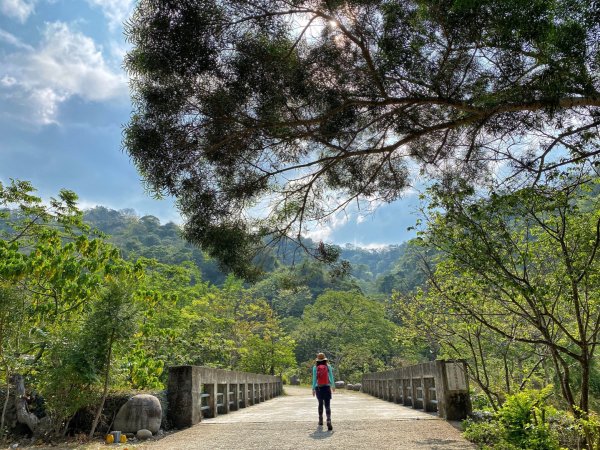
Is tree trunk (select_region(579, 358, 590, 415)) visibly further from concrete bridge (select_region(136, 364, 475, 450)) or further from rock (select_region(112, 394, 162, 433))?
rock (select_region(112, 394, 162, 433))

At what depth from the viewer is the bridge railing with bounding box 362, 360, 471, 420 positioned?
6367 millimetres

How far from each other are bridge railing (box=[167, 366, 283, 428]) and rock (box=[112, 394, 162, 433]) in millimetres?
509

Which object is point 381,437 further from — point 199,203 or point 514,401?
point 199,203

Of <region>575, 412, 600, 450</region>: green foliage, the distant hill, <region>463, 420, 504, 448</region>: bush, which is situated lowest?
<region>463, 420, 504, 448</region>: bush

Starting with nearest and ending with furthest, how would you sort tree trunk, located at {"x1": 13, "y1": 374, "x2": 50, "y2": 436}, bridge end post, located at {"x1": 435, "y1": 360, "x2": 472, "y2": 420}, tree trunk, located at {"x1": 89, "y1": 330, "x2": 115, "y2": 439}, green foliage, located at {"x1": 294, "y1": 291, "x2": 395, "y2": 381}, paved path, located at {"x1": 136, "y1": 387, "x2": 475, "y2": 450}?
1. paved path, located at {"x1": 136, "y1": 387, "x2": 475, "y2": 450}
2. tree trunk, located at {"x1": 89, "y1": 330, "x2": 115, "y2": 439}
3. tree trunk, located at {"x1": 13, "y1": 374, "x2": 50, "y2": 436}
4. bridge end post, located at {"x1": 435, "y1": 360, "x2": 472, "y2": 420}
5. green foliage, located at {"x1": 294, "y1": 291, "x2": 395, "y2": 381}

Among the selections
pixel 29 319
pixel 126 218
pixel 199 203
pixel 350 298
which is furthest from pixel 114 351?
pixel 126 218

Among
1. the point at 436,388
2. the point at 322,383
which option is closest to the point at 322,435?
the point at 322,383

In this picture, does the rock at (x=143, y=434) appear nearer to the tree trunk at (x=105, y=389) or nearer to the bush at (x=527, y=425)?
the tree trunk at (x=105, y=389)

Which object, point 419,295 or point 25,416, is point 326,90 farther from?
point 25,416

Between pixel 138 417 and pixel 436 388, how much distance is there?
455 cm

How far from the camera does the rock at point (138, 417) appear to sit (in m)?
5.92

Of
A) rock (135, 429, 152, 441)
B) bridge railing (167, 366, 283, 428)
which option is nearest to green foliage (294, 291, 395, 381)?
bridge railing (167, 366, 283, 428)

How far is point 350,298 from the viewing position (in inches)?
1312

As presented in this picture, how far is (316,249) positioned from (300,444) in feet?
7.50
